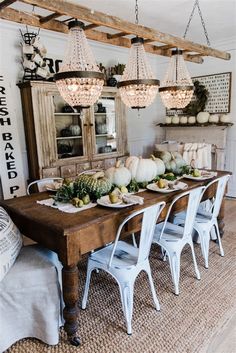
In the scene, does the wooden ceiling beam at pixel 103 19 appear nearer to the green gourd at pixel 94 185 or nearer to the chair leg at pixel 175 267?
the green gourd at pixel 94 185

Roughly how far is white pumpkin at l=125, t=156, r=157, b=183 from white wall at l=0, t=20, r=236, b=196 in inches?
77.1

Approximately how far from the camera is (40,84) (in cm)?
356

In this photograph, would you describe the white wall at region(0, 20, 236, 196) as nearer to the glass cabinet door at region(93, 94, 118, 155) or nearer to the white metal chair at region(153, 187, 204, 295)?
the glass cabinet door at region(93, 94, 118, 155)

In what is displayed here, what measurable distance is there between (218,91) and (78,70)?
3.53 m

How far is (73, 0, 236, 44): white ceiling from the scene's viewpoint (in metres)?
3.12

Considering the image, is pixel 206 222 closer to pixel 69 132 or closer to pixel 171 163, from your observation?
pixel 171 163

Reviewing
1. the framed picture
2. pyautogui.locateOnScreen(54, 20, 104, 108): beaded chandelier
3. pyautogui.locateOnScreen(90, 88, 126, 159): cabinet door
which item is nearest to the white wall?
the framed picture

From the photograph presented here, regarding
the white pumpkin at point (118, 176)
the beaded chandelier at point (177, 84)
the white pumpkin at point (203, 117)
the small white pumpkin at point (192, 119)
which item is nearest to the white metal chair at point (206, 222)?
the white pumpkin at point (118, 176)

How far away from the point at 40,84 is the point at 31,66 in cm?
28

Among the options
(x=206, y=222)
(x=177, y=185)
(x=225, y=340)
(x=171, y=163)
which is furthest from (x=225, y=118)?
(x=225, y=340)

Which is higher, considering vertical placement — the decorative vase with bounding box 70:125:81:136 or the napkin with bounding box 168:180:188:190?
the decorative vase with bounding box 70:125:81:136

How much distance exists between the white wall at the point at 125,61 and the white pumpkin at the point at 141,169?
6.43ft

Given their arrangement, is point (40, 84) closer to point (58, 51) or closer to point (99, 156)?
point (58, 51)

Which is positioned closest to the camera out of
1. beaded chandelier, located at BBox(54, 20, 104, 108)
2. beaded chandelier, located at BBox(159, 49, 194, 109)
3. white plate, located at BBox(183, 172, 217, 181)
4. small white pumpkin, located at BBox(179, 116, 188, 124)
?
beaded chandelier, located at BBox(54, 20, 104, 108)
